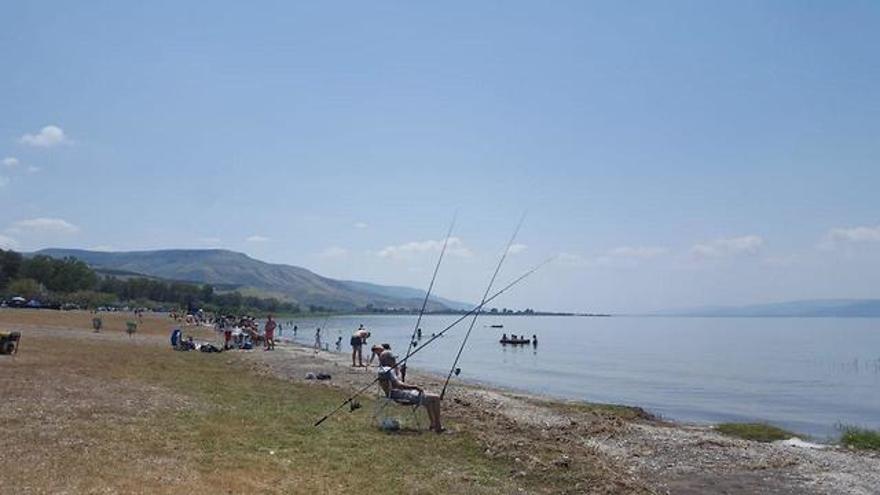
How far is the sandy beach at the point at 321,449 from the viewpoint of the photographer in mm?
9281

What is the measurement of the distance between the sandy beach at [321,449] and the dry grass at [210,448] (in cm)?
4

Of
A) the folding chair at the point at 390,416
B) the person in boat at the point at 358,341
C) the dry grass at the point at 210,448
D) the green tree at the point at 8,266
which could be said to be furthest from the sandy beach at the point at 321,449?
the green tree at the point at 8,266

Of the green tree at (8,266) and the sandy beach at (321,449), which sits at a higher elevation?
the green tree at (8,266)

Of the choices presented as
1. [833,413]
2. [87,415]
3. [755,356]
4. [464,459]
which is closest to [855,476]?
[464,459]

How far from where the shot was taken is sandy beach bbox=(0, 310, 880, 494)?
9281mm

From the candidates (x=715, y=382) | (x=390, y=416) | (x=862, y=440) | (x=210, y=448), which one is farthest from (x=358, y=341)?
(x=715, y=382)

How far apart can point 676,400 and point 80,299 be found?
115 metres

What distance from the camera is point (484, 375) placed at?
52094mm

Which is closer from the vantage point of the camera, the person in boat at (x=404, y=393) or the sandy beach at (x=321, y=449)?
the sandy beach at (x=321, y=449)

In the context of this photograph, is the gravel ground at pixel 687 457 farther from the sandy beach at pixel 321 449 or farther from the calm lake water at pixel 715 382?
the calm lake water at pixel 715 382

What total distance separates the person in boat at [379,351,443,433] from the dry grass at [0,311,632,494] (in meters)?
0.59

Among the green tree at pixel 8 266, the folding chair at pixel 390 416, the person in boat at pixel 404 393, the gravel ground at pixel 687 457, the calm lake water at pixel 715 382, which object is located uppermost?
the green tree at pixel 8 266

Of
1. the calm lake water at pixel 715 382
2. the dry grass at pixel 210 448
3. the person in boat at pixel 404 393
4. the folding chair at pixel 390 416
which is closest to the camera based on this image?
the dry grass at pixel 210 448

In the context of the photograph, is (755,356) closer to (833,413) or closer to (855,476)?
(833,413)
